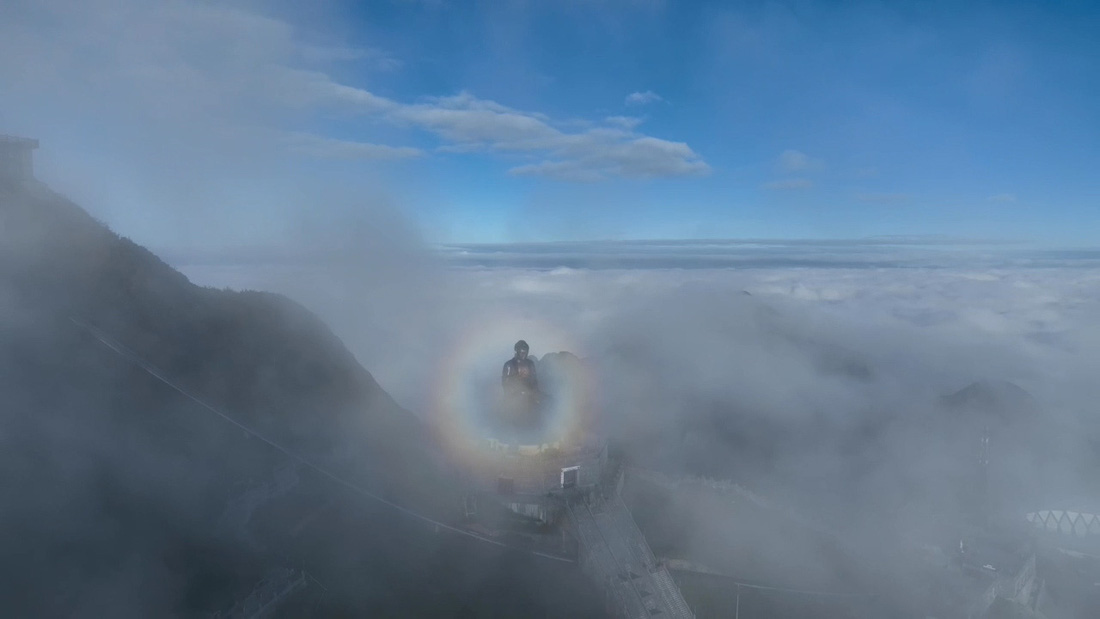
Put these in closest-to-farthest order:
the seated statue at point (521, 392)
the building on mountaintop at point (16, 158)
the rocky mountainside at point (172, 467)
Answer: the rocky mountainside at point (172, 467), the seated statue at point (521, 392), the building on mountaintop at point (16, 158)

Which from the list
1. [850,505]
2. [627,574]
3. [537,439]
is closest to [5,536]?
[537,439]

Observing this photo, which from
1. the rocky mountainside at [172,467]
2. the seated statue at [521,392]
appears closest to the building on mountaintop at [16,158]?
the rocky mountainside at [172,467]

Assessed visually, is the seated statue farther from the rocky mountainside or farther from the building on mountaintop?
the building on mountaintop

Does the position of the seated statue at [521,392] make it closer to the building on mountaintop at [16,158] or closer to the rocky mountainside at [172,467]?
the rocky mountainside at [172,467]

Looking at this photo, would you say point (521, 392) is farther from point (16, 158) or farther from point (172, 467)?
point (16, 158)

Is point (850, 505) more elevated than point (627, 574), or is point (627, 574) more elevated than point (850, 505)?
point (627, 574)

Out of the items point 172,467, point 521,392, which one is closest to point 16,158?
point 172,467

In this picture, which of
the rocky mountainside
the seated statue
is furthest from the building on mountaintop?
the seated statue

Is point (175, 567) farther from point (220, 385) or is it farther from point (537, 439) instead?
point (537, 439)

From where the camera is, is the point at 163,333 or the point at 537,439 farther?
the point at 163,333

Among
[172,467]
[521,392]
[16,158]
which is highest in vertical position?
[16,158]

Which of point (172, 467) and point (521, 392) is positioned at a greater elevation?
point (521, 392)
